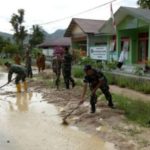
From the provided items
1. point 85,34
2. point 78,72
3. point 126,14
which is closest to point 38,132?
point 78,72

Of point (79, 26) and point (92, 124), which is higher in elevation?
point (79, 26)

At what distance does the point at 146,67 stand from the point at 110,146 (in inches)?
370

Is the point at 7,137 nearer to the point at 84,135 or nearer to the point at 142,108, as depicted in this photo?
the point at 84,135

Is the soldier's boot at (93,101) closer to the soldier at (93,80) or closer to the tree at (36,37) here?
the soldier at (93,80)

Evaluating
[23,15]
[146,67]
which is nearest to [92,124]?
[146,67]

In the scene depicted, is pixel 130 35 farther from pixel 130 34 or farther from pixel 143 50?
pixel 143 50

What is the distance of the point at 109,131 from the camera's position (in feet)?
29.1

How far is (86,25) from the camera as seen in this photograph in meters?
32.4

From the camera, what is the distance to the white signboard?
20.9m

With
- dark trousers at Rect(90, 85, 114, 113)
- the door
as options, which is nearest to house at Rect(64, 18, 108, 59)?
the door

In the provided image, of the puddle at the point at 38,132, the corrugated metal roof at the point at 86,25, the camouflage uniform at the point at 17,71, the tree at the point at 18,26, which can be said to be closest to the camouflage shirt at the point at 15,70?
the camouflage uniform at the point at 17,71

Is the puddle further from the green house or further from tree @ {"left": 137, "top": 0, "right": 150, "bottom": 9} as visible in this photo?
tree @ {"left": 137, "top": 0, "right": 150, "bottom": 9}

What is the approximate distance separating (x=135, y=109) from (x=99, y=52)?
1109cm

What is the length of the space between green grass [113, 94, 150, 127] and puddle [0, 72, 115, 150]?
142 cm
